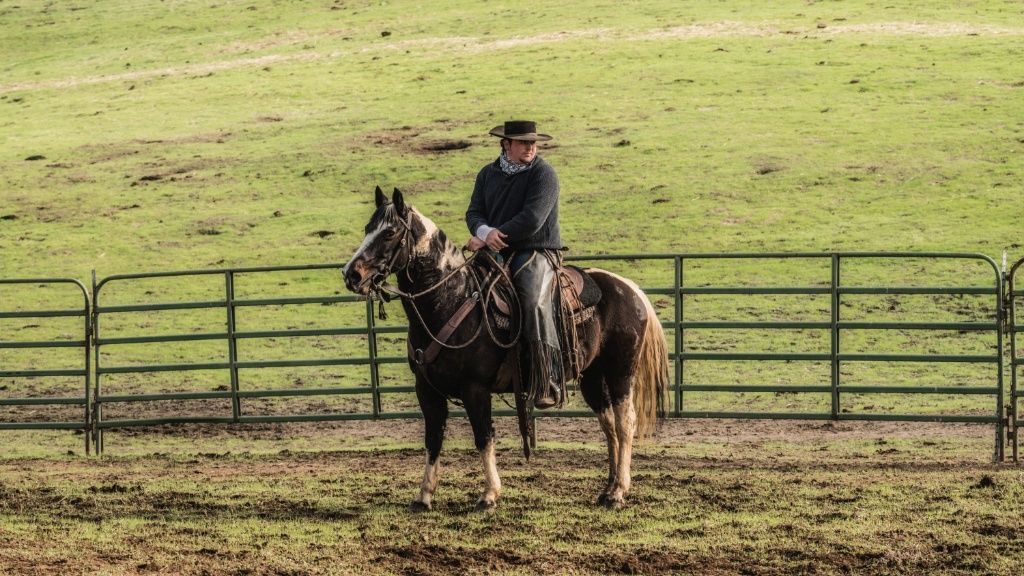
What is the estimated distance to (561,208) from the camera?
21.6 m

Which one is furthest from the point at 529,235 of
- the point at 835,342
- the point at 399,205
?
the point at 835,342

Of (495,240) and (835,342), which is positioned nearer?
(495,240)

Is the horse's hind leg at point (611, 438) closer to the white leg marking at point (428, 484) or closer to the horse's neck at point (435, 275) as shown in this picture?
the white leg marking at point (428, 484)

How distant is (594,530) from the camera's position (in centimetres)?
779

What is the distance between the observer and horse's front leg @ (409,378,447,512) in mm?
→ 8320

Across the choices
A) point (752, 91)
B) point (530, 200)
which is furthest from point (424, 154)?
point (530, 200)

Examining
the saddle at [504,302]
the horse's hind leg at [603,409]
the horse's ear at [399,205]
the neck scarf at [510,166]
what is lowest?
the horse's hind leg at [603,409]

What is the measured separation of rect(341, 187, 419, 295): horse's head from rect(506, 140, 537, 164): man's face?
0.78 metres

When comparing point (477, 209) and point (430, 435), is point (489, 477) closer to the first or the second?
point (430, 435)

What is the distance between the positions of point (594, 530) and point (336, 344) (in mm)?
9712

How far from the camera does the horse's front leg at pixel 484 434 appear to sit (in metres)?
8.19

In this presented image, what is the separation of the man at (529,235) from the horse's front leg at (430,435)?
0.60 metres

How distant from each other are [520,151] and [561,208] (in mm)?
13421

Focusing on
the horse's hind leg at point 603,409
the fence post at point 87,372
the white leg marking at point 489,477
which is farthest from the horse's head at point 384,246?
the fence post at point 87,372
